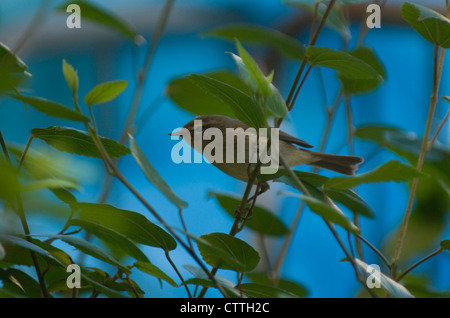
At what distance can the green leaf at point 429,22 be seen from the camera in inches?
34.1

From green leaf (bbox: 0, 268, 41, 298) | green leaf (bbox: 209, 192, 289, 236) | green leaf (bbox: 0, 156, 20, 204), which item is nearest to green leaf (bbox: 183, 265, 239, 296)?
green leaf (bbox: 0, 268, 41, 298)

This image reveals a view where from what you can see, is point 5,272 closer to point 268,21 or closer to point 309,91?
point 309,91

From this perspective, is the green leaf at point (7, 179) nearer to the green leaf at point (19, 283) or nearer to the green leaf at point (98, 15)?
the green leaf at point (19, 283)

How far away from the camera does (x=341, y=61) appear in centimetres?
88

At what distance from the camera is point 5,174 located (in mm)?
314

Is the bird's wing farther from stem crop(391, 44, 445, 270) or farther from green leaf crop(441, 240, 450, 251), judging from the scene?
green leaf crop(441, 240, 450, 251)

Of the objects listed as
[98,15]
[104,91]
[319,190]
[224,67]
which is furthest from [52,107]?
[224,67]

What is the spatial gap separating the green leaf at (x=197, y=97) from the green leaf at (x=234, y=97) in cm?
53

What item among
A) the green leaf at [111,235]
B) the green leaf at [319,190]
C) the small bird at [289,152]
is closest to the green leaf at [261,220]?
the small bird at [289,152]

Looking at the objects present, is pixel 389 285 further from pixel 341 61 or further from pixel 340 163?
pixel 340 163

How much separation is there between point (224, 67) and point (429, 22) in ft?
7.70

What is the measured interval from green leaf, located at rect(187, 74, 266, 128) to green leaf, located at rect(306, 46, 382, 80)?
0.14 meters
